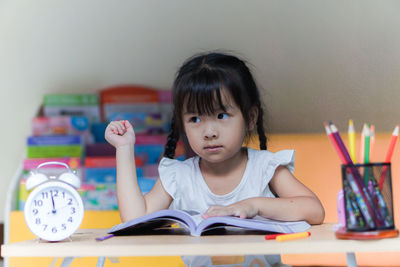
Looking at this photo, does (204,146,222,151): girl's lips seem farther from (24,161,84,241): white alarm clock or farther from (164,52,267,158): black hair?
(24,161,84,241): white alarm clock

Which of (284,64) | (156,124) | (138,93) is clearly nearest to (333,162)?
(284,64)

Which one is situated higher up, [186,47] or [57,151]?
[186,47]

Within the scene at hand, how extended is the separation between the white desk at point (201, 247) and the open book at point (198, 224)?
0.02 meters

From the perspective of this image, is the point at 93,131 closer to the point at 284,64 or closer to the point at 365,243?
the point at 284,64

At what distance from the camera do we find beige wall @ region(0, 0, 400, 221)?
2324mm

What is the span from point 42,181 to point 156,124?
1569 millimetres

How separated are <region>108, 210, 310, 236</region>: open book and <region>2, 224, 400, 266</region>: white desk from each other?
22 mm

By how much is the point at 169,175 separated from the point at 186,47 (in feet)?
4.75

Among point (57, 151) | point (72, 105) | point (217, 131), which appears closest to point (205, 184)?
point (217, 131)

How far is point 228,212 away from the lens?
918 millimetres

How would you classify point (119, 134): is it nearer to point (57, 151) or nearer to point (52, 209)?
point (52, 209)

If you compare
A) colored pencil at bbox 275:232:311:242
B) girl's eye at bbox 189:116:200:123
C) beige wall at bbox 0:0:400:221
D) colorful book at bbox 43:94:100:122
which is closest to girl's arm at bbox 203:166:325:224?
colored pencil at bbox 275:232:311:242

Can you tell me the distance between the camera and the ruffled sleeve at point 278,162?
3.82ft

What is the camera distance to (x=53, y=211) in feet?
2.98
